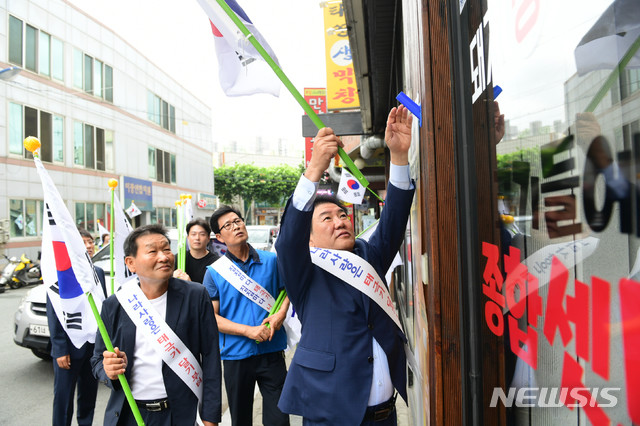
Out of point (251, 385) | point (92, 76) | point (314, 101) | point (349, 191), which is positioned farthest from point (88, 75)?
point (251, 385)

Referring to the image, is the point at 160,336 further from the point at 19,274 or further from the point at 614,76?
the point at 19,274

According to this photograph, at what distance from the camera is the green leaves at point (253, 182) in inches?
1794

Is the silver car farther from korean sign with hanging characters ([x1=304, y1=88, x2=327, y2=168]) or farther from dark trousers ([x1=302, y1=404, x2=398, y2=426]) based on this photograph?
korean sign with hanging characters ([x1=304, y1=88, x2=327, y2=168])

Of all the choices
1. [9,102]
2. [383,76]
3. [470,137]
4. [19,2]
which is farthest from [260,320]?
[19,2]

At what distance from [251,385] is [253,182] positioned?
43159mm

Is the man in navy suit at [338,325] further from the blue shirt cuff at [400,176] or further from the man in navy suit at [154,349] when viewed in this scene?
the man in navy suit at [154,349]

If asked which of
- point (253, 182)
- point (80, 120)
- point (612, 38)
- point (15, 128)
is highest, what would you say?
point (80, 120)

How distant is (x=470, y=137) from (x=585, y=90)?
25.2 inches

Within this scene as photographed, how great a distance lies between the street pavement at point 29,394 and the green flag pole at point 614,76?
12.3ft

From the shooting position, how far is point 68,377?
11.8ft

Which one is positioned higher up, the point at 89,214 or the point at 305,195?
the point at 89,214

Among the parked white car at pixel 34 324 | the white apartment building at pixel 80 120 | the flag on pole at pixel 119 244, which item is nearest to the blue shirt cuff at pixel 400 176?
the flag on pole at pixel 119 244

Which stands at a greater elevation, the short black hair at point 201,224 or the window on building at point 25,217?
the window on building at point 25,217

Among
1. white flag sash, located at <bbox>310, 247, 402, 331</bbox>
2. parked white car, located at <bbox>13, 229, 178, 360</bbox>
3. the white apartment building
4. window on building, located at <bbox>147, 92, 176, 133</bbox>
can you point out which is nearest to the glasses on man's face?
white flag sash, located at <bbox>310, 247, 402, 331</bbox>
